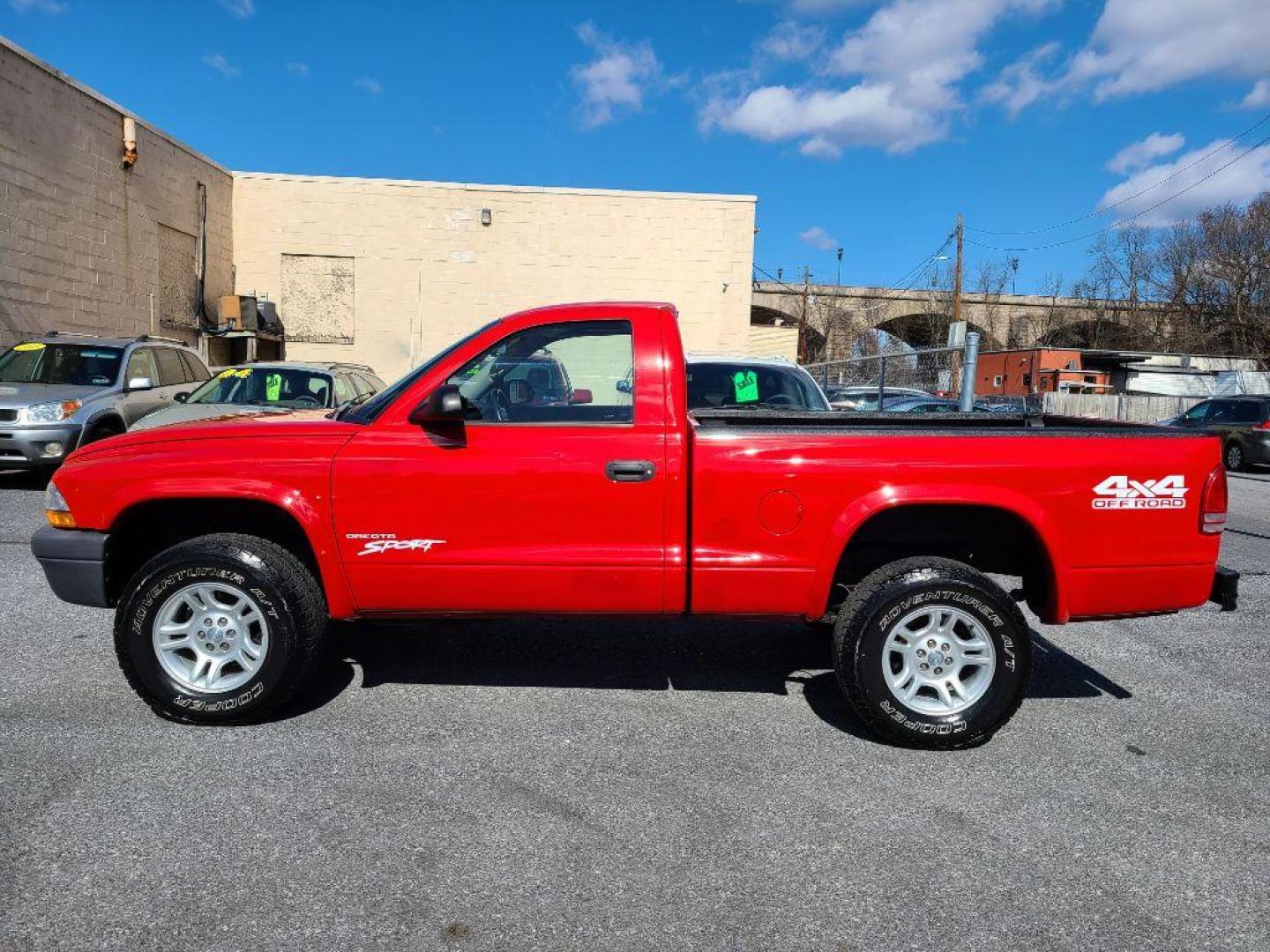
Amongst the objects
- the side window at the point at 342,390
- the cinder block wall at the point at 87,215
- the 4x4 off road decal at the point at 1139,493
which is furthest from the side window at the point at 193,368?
the 4x4 off road decal at the point at 1139,493

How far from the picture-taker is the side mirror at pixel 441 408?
11.7ft

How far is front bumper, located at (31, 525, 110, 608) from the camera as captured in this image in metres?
3.86

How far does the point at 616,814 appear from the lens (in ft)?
10.4

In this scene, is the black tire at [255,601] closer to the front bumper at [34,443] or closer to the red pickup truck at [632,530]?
the red pickup truck at [632,530]

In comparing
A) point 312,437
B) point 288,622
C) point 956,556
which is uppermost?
point 312,437

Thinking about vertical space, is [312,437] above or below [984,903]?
above

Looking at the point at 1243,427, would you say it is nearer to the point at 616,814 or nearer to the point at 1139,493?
the point at 1139,493

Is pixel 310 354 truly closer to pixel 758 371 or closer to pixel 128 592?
pixel 758 371

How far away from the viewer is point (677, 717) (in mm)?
4070

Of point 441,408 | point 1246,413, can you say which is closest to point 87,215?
point 441,408

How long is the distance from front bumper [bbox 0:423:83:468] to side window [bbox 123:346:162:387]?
1.06 meters

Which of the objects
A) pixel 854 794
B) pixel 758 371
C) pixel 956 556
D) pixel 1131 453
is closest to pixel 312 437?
pixel 854 794

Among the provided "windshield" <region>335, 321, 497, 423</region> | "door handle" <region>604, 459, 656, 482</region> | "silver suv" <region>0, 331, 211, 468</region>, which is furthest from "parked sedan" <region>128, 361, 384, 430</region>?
"door handle" <region>604, 459, 656, 482</region>

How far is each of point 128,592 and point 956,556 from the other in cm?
376
